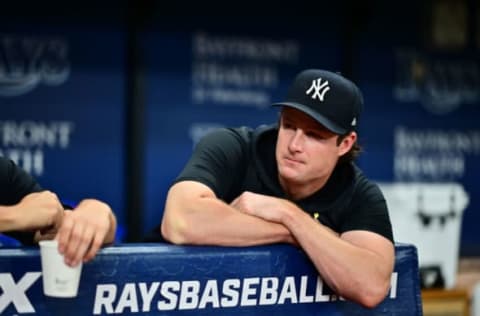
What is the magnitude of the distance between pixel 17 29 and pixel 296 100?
261cm

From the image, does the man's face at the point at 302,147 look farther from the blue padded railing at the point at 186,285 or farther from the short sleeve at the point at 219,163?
the blue padded railing at the point at 186,285

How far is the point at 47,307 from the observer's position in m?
1.89

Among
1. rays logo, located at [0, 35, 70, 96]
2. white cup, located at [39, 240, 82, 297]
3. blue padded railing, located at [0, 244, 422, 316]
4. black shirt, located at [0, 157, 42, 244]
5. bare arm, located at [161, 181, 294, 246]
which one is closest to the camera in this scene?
white cup, located at [39, 240, 82, 297]

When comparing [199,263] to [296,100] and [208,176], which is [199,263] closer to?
[208,176]

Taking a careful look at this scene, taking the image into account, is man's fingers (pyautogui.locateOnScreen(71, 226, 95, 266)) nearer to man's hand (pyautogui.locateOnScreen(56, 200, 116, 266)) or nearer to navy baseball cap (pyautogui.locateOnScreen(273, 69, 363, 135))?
man's hand (pyautogui.locateOnScreen(56, 200, 116, 266))

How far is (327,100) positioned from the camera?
2.34 meters

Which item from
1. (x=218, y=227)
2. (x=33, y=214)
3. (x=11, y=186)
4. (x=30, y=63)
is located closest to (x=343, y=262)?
(x=218, y=227)

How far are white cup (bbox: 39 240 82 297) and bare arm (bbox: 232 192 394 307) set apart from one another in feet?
1.89

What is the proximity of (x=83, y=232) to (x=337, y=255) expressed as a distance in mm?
647

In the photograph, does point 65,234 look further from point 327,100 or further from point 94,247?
point 327,100

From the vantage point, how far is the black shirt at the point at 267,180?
238cm

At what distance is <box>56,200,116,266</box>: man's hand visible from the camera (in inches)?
70.4

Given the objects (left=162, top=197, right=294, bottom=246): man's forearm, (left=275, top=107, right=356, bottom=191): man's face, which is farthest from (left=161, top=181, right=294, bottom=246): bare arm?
(left=275, top=107, right=356, bottom=191): man's face

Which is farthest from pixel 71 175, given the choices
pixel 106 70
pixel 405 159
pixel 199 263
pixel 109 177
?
pixel 199 263
